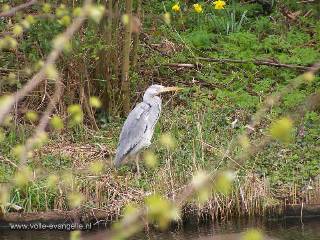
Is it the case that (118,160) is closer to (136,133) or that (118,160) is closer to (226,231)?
(136,133)

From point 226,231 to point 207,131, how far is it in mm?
2145

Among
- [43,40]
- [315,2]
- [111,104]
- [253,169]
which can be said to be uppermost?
[315,2]

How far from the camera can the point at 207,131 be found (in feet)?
28.4

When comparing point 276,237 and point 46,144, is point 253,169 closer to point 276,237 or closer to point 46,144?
point 276,237

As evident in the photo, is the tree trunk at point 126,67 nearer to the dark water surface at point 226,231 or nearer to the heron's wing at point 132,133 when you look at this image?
the heron's wing at point 132,133

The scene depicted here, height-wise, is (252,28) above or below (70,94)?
above

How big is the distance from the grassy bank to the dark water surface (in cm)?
15

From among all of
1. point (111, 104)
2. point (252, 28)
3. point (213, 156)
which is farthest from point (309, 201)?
point (252, 28)

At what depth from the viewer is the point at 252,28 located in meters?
11.4

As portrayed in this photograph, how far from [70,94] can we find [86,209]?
248cm

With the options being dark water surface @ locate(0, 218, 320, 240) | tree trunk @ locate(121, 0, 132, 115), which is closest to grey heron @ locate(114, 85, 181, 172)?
tree trunk @ locate(121, 0, 132, 115)

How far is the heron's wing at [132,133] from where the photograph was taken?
25.9 ft

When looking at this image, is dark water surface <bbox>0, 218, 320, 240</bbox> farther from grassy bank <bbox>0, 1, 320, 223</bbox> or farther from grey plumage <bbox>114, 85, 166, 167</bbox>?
grey plumage <bbox>114, 85, 166, 167</bbox>

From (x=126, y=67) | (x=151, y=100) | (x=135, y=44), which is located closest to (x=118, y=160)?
(x=151, y=100)
